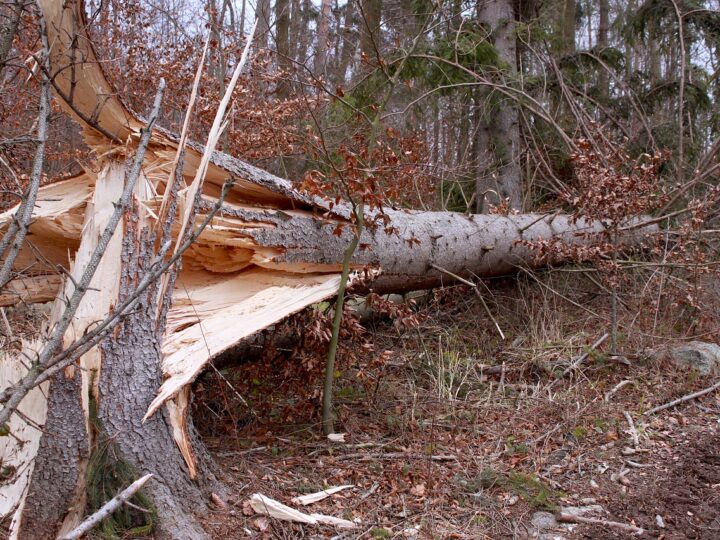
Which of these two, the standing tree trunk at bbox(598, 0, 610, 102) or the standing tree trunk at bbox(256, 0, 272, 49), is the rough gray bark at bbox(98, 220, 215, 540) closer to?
the standing tree trunk at bbox(256, 0, 272, 49)

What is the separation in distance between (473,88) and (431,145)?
48.0 inches

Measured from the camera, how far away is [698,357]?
210 inches

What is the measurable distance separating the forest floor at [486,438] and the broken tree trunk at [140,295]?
1.08 ft

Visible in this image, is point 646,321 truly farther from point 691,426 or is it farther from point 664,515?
point 664,515

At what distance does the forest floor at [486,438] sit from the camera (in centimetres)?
327

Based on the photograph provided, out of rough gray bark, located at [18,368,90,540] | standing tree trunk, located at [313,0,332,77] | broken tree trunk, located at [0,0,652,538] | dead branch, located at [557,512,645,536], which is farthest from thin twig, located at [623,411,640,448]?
standing tree trunk, located at [313,0,332,77]

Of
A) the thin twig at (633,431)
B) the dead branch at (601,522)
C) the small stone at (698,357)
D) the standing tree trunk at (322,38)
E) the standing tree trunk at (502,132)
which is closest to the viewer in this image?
the dead branch at (601,522)

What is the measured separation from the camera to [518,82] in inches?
304

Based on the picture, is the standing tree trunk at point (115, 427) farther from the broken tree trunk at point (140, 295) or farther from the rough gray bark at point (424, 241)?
the rough gray bark at point (424, 241)

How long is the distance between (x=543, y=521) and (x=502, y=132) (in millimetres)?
5979

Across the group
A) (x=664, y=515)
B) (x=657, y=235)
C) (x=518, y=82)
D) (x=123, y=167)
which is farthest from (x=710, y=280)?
(x=123, y=167)

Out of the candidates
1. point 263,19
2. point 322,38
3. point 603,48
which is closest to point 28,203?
point 263,19

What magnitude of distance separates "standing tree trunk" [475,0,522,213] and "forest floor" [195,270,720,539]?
2.71m

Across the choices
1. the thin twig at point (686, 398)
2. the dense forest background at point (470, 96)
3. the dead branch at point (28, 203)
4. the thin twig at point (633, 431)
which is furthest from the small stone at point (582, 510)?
the dense forest background at point (470, 96)
